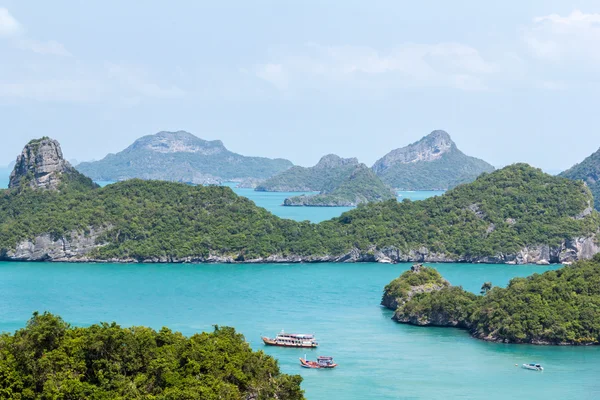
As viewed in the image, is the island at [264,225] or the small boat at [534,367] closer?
the small boat at [534,367]

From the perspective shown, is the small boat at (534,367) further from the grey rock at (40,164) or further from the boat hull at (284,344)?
the grey rock at (40,164)

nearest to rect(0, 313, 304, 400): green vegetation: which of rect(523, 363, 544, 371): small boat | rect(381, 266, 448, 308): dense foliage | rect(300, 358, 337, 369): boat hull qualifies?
rect(300, 358, 337, 369): boat hull

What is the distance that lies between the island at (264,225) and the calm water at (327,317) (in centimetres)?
272

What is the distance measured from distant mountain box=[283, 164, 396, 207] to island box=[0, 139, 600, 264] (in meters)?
66.4

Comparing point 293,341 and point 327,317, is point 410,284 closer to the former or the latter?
point 327,317

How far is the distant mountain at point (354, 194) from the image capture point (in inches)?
6550

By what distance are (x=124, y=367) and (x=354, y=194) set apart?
142 m

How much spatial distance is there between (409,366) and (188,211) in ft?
164

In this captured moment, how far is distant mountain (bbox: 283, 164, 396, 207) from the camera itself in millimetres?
166375

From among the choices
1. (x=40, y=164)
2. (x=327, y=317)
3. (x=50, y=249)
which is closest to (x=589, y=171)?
(x=40, y=164)

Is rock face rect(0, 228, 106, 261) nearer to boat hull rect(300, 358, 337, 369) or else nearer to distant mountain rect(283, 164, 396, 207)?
boat hull rect(300, 358, 337, 369)

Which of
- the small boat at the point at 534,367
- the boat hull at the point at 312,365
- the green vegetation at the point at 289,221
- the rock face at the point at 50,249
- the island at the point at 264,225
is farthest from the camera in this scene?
the green vegetation at the point at 289,221

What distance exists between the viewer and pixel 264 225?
3516 inches

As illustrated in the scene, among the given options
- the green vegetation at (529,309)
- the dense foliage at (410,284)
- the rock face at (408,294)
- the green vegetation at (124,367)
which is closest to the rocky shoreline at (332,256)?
the dense foliage at (410,284)
